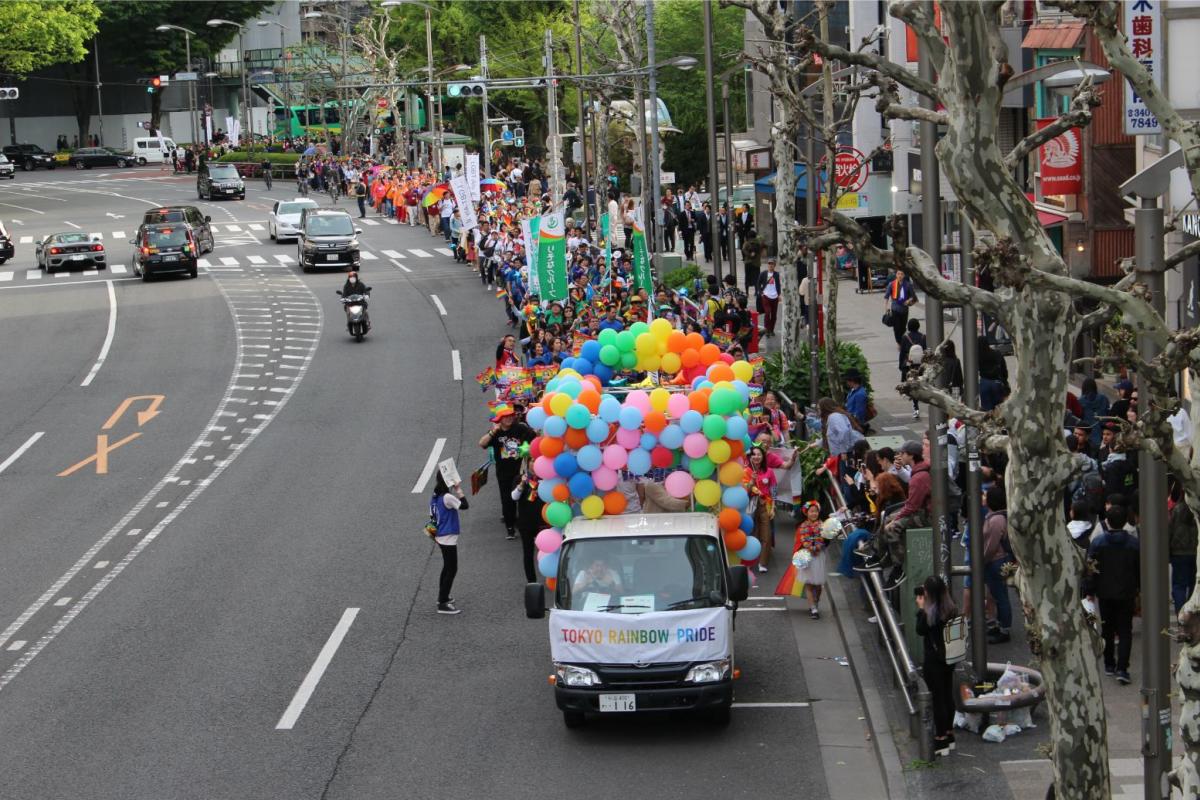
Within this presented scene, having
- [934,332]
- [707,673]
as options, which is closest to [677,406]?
[934,332]

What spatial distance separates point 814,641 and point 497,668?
135 inches

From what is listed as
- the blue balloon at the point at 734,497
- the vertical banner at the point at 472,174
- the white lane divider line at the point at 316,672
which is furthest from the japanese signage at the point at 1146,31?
the vertical banner at the point at 472,174

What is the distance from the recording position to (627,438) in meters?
16.6

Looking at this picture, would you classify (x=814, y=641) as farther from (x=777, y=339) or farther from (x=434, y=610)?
(x=777, y=339)

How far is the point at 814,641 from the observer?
57.8 feet

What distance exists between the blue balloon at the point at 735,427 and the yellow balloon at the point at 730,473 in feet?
0.93

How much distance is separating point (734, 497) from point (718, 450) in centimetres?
53

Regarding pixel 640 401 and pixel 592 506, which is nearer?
pixel 592 506

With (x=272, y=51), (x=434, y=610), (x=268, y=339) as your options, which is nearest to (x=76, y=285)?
(x=268, y=339)

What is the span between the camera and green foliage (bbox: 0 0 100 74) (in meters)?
89.6

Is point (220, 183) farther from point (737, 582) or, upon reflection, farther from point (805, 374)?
point (737, 582)

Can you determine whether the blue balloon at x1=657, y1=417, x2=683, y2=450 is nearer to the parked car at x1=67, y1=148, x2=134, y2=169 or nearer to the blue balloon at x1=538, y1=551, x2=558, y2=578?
the blue balloon at x1=538, y1=551, x2=558, y2=578

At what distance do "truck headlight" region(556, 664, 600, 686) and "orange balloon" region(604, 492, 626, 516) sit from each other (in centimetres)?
237

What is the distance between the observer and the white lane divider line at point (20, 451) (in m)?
28.1
